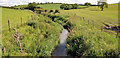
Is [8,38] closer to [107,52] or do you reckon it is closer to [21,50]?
[21,50]

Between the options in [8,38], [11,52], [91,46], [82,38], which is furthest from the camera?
[82,38]

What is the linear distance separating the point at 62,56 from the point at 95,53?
495 cm

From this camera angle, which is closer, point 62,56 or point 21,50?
point 21,50

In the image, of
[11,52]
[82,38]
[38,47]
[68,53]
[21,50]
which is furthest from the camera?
[68,53]

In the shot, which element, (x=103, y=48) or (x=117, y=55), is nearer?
(x=117, y=55)

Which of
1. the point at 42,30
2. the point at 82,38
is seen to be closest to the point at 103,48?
the point at 82,38

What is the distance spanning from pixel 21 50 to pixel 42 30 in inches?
264

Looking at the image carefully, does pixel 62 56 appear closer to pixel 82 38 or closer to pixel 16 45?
pixel 82 38

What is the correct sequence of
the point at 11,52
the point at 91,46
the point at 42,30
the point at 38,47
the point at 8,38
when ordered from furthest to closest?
the point at 42,30
the point at 91,46
the point at 38,47
the point at 8,38
the point at 11,52

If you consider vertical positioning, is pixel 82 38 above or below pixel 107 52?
above

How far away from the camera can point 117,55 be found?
1086 cm

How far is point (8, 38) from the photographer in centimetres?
1062

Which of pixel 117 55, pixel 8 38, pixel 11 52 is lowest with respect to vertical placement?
pixel 117 55

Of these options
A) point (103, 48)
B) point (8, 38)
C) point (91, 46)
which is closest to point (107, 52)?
point (103, 48)
